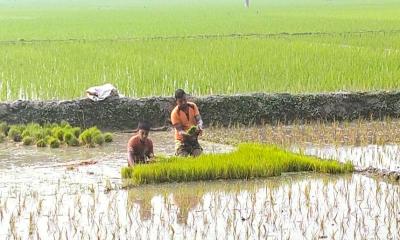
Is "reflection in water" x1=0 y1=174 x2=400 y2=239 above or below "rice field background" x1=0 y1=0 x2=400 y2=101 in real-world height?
below

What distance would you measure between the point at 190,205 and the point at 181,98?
162 centimetres

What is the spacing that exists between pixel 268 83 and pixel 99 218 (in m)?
6.11

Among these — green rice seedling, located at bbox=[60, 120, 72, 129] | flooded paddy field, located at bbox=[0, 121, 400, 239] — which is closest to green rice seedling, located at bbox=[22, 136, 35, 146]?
green rice seedling, located at bbox=[60, 120, 72, 129]

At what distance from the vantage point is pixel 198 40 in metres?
17.5

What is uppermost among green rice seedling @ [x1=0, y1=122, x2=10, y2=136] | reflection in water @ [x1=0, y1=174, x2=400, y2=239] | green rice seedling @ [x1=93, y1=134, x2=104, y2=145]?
green rice seedling @ [x1=0, y1=122, x2=10, y2=136]

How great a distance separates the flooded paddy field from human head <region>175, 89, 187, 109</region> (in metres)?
0.88

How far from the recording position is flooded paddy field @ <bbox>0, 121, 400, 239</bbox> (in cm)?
550

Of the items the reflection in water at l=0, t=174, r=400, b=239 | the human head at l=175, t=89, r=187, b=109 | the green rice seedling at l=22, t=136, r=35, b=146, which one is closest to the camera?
the reflection in water at l=0, t=174, r=400, b=239

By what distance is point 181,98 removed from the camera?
7.57 meters

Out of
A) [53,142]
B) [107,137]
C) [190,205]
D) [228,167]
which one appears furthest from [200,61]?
[190,205]

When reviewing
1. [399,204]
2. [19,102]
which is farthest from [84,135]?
[399,204]

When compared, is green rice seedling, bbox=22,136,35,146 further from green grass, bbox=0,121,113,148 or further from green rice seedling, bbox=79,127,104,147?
green rice seedling, bbox=79,127,104,147

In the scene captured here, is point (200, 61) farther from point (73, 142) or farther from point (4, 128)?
point (73, 142)

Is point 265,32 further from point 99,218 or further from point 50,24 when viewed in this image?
point 99,218
